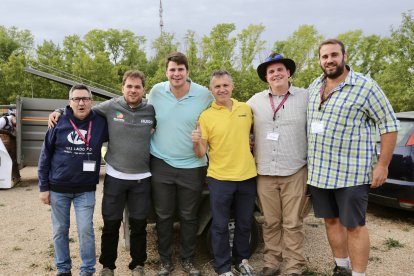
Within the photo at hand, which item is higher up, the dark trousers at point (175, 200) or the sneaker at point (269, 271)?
the dark trousers at point (175, 200)

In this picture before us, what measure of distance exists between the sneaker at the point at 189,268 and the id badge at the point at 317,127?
5.66ft

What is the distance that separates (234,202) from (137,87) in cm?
141

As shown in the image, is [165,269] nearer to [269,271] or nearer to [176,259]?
[176,259]

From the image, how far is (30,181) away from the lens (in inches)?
367

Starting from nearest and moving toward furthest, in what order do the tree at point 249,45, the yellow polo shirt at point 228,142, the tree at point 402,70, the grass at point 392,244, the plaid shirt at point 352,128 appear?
the plaid shirt at point 352,128, the yellow polo shirt at point 228,142, the grass at point 392,244, the tree at point 402,70, the tree at point 249,45

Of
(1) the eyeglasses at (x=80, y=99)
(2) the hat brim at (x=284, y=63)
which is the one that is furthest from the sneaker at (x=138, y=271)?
(2) the hat brim at (x=284, y=63)

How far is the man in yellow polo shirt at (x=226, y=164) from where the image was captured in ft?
11.5

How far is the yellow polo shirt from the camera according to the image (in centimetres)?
351

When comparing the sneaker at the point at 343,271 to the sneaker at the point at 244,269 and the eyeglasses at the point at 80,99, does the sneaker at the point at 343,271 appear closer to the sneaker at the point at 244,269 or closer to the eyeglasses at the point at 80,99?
the sneaker at the point at 244,269

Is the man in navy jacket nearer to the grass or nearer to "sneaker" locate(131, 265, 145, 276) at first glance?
"sneaker" locate(131, 265, 145, 276)

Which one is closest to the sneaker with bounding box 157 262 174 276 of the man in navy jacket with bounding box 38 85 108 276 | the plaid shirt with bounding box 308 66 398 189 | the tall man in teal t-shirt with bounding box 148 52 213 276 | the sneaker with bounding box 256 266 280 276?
the tall man in teal t-shirt with bounding box 148 52 213 276

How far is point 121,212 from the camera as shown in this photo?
3.57 metres

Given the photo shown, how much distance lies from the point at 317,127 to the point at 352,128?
281mm

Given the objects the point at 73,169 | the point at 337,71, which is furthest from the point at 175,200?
the point at 337,71
